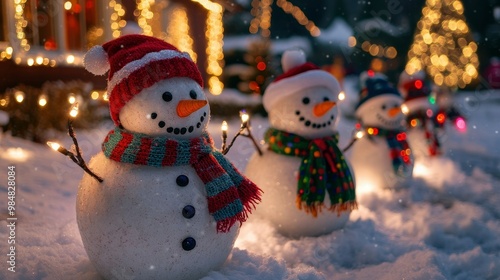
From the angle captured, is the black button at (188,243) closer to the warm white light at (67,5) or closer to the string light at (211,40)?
the warm white light at (67,5)

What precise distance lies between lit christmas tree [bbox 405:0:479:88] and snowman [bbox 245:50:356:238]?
13952 millimetres

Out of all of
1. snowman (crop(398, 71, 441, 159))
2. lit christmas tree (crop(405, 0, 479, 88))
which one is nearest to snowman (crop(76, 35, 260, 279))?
snowman (crop(398, 71, 441, 159))

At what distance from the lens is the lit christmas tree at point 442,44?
685 inches

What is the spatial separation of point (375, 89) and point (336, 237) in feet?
9.02

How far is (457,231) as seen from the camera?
487cm

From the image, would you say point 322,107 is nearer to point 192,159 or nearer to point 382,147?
point 192,159

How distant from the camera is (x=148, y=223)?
2873 millimetres

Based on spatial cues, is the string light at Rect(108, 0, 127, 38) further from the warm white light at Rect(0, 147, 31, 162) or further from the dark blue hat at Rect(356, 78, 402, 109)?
the dark blue hat at Rect(356, 78, 402, 109)

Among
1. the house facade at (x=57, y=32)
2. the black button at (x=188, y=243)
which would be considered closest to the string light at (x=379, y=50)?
the house facade at (x=57, y=32)

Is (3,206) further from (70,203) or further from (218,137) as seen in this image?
(218,137)

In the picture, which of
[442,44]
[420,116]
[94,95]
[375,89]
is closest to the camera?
[375,89]

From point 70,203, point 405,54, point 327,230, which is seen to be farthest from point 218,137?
point 405,54

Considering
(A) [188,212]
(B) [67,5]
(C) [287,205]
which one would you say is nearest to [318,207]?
(C) [287,205]

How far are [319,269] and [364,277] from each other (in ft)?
1.21
